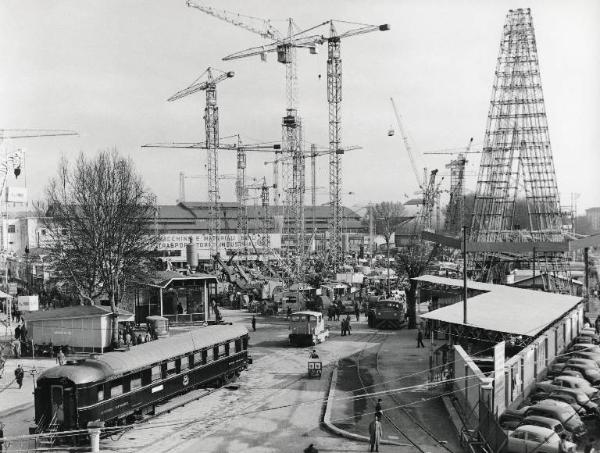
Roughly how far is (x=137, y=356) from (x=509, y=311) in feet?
58.7

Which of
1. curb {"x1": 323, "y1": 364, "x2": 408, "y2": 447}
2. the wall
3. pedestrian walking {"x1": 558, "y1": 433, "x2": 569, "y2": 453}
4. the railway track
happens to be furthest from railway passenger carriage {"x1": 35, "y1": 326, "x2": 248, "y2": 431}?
pedestrian walking {"x1": 558, "y1": 433, "x2": 569, "y2": 453}

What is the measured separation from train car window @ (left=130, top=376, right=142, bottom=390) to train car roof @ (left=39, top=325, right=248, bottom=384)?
0.37m

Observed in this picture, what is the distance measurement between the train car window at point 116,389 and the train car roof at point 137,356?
400 millimetres

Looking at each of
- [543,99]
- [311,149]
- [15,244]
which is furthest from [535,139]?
[15,244]

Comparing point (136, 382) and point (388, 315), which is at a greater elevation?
point (136, 382)

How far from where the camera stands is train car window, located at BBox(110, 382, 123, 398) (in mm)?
21250

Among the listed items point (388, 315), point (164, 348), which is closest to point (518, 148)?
point (388, 315)

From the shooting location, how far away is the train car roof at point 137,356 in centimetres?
2038

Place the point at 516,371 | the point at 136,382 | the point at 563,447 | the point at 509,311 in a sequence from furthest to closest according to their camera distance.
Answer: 1. the point at 509,311
2. the point at 516,371
3. the point at 136,382
4. the point at 563,447

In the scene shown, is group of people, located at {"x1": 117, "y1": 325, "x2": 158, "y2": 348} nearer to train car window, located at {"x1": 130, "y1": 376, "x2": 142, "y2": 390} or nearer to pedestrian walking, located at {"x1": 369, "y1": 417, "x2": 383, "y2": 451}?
train car window, located at {"x1": 130, "y1": 376, "x2": 142, "y2": 390}

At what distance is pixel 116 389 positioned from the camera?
845 inches

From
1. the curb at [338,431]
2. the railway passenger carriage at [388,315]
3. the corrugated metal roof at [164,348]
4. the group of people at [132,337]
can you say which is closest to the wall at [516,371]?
the curb at [338,431]

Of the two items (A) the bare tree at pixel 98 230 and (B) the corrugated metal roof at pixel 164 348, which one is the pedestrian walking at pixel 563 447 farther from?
(A) the bare tree at pixel 98 230

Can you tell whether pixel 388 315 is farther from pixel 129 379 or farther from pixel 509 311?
pixel 129 379
